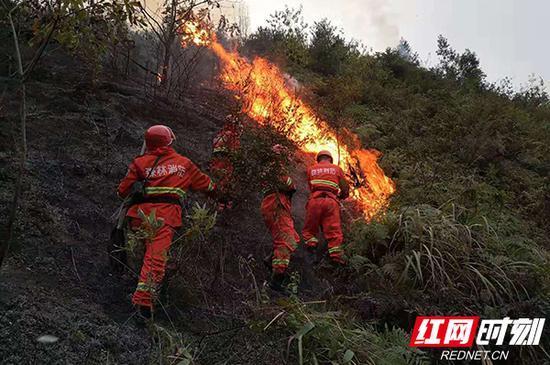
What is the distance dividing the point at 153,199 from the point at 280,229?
2.05m

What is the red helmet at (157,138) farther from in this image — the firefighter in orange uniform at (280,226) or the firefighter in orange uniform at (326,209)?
the firefighter in orange uniform at (326,209)

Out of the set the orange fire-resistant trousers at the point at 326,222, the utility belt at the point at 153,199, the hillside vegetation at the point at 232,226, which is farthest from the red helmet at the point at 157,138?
the orange fire-resistant trousers at the point at 326,222

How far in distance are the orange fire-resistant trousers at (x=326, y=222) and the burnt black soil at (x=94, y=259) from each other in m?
0.68

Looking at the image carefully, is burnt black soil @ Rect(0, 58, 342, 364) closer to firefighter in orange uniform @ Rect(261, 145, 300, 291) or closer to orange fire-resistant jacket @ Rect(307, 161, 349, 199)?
firefighter in orange uniform @ Rect(261, 145, 300, 291)

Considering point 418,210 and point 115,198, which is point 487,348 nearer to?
point 418,210

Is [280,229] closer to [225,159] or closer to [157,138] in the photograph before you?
[225,159]

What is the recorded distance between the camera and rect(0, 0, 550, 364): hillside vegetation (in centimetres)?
405

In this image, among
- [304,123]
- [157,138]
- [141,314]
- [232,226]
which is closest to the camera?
[141,314]

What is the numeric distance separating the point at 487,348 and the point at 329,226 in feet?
9.60

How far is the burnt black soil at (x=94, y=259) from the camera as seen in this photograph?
12.8 ft

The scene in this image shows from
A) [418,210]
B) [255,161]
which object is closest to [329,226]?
[418,210]

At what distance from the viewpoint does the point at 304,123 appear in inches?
461

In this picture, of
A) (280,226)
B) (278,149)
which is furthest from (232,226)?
(278,149)

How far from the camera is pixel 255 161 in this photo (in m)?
5.70
